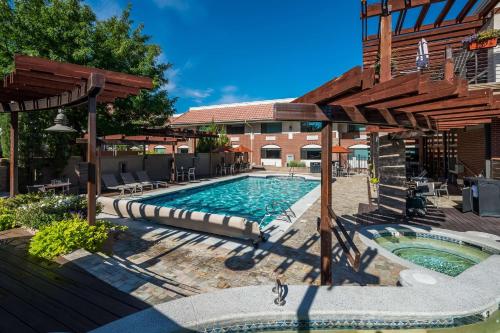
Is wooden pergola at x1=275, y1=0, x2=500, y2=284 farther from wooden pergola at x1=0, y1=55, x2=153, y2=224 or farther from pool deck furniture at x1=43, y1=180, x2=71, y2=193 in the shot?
pool deck furniture at x1=43, y1=180, x2=71, y2=193

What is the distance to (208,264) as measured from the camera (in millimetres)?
4781

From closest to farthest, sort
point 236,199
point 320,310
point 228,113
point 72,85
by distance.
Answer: point 320,310 → point 72,85 → point 236,199 → point 228,113

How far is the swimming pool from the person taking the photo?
5.05 meters

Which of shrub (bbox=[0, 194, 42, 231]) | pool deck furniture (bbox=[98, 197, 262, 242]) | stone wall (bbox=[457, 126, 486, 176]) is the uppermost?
stone wall (bbox=[457, 126, 486, 176])

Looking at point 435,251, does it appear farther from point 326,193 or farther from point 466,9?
point 466,9

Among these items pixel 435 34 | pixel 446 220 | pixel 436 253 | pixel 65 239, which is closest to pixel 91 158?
pixel 65 239

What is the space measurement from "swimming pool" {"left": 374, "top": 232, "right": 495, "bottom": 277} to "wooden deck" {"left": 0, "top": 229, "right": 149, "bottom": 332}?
5122mm

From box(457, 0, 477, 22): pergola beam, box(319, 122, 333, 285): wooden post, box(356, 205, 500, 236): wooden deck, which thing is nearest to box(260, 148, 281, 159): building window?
box(457, 0, 477, 22): pergola beam

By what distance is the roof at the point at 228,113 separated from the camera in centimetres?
2845

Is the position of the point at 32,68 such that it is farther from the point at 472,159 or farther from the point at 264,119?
the point at 264,119

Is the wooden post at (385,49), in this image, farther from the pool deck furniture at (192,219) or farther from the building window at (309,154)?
the building window at (309,154)

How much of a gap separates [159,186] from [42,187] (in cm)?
551

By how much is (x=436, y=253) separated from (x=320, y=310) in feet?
13.8

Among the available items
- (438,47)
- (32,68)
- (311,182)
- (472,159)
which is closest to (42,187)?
(32,68)
